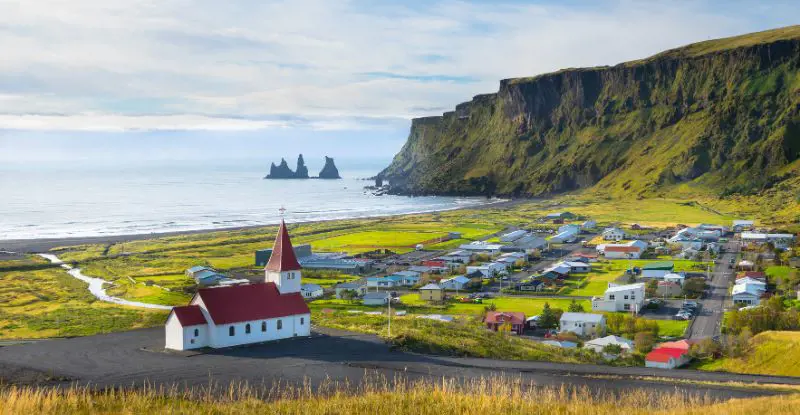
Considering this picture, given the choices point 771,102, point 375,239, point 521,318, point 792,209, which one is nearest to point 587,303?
point 521,318

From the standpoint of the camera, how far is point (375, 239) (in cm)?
10344

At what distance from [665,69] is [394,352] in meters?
186

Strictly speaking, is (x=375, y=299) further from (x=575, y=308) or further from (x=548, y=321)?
(x=575, y=308)

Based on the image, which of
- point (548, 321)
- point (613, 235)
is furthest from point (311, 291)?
point (613, 235)

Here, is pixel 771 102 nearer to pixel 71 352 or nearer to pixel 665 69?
pixel 665 69

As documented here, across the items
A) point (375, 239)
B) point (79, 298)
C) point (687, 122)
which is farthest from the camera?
point (687, 122)

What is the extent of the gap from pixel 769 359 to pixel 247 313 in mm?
24217

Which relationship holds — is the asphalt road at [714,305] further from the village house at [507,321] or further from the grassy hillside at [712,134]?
the grassy hillside at [712,134]

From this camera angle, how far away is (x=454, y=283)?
2581 inches

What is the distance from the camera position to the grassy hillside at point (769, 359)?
3422cm

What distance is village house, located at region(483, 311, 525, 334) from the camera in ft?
156

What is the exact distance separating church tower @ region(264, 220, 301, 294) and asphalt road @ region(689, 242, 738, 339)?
24614 millimetres

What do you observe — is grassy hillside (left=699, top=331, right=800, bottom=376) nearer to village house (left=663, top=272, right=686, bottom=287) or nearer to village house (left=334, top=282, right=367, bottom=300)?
village house (left=663, top=272, right=686, bottom=287)

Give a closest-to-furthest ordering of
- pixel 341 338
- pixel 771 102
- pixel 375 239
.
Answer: pixel 341 338 < pixel 375 239 < pixel 771 102
